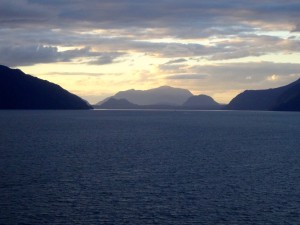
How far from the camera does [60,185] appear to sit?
71500mm

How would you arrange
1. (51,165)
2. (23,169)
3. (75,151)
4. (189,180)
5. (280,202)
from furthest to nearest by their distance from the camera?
1. (75,151)
2. (51,165)
3. (23,169)
4. (189,180)
5. (280,202)

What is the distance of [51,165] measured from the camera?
91688 millimetres

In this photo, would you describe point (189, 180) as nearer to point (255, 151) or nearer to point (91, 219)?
point (91, 219)

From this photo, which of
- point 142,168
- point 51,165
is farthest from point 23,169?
point 142,168

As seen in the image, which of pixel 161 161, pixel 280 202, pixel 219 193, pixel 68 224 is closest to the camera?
pixel 68 224

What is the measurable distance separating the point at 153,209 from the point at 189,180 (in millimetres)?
18561

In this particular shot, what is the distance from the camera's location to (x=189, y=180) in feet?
250

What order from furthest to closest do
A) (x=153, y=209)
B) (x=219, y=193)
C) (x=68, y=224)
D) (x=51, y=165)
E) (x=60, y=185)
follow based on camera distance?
(x=51, y=165), (x=60, y=185), (x=219, y=193), (x=153, y=209), (x=68, y=224)

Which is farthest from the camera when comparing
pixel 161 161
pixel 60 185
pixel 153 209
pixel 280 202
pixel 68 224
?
pixel 161 161

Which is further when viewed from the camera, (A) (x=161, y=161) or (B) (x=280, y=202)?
(A) (x=161, y=161)

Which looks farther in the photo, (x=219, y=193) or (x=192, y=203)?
(x=219, y=193)

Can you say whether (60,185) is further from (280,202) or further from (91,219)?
(280,202)

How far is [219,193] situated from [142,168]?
79.7 feet

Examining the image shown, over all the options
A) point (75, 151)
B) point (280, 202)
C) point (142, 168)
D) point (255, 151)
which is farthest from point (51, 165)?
point (255, 151)
